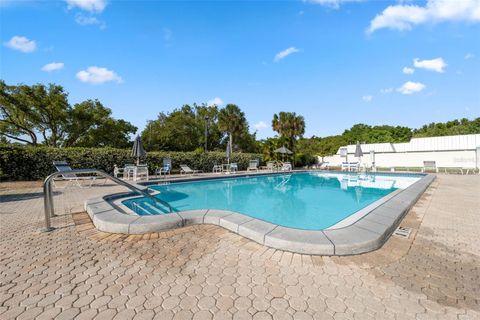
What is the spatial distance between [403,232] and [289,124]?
72.0ft

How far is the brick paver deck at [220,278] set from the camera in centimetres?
183

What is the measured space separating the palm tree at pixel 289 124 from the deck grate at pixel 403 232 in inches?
835

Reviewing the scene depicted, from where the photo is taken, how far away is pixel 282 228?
340 centimetres

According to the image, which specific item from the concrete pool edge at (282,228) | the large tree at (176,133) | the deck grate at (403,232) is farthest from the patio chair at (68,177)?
the large tree at (176,133)

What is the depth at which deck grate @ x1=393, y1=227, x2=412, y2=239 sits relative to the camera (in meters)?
3.56

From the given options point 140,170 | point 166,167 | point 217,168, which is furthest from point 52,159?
point 217,168

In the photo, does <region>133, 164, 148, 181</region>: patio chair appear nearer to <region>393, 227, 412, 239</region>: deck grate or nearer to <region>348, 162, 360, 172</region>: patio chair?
<region>393, 227, 412, 239</region>: deck grate

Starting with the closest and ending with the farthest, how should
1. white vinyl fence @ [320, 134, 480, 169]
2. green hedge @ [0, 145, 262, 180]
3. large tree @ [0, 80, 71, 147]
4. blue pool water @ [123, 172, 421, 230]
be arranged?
blue pool water @ [123, 172, 421, 230] → green hedge @ [0, 145, 262, 180] → large tree @ [0, 80, 71, 147] → white vinyl fence @ [320, 134, 480, 169]

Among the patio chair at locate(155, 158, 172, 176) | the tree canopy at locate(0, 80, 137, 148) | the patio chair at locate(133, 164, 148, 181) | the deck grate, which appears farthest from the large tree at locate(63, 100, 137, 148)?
the deck grate

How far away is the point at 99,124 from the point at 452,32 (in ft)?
86.6

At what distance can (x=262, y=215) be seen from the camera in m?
6.27

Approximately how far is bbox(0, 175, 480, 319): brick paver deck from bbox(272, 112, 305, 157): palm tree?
71.6 feet

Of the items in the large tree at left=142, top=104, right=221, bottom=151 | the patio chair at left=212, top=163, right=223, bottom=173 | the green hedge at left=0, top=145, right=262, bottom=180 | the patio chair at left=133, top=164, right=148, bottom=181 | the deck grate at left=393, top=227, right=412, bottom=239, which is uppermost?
the large tree at left=142, top=104, right=221, bottom=151

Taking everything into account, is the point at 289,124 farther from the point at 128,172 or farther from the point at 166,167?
the point at 128,172
